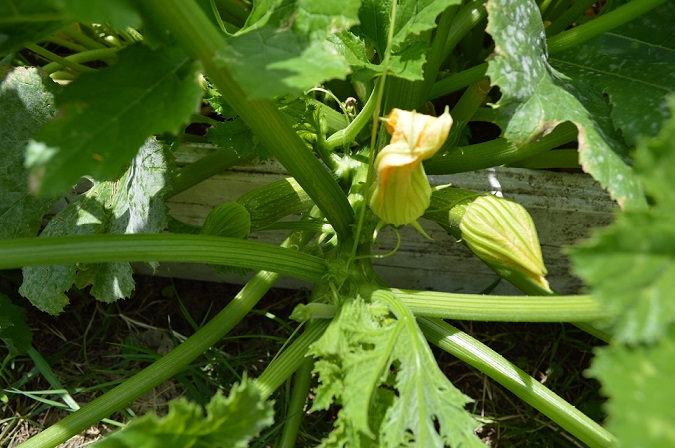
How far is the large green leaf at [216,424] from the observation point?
0.94 meters

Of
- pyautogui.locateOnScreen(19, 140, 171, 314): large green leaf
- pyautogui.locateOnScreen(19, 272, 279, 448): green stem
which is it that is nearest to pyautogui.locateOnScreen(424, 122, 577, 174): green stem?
pyautogui.locateOnScreen(19, 272, 279, 448): green stem

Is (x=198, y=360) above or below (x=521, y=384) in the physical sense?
below

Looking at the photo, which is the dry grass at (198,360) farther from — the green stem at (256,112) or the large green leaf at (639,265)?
the large green leaf at (639,265)

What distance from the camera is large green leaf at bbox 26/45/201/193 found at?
0.86m

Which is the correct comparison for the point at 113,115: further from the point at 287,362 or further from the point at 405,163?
the point at 287,362

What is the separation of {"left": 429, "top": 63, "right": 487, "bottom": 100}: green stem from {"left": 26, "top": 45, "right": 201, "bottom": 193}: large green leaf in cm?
66

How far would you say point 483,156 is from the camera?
4.67 ft

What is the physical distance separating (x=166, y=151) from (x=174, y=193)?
0.19m

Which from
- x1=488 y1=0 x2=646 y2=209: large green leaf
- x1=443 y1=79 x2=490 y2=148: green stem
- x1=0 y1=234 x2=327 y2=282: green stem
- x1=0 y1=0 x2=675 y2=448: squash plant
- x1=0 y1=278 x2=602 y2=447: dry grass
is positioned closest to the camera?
x1=0 y1=0 x2=675 y2=448: squash plant

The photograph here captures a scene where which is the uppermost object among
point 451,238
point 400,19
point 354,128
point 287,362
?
point 400,19

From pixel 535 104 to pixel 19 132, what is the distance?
0.97m

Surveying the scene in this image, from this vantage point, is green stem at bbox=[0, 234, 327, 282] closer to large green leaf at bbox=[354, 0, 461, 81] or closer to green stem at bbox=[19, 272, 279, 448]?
green stem at bbox=[19, 272, 279, 448]

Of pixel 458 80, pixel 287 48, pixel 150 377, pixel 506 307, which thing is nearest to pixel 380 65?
pixel 287 48

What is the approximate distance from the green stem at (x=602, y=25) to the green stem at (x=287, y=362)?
65 centimetres
